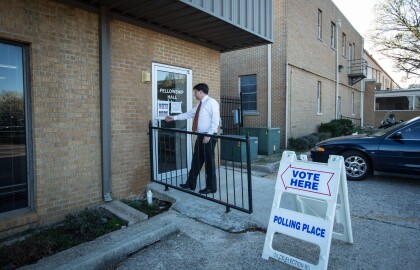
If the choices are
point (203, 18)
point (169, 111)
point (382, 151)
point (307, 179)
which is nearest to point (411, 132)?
point (382, 151)

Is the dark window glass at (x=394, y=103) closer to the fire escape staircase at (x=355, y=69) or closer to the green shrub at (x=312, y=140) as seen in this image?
the fire escape staircase at (x=355, y=69)

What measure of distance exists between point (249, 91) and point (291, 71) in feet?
6.61

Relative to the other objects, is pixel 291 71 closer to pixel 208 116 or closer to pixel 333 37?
pixel 333 37

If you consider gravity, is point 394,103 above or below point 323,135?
above

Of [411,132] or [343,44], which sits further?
[343,44]

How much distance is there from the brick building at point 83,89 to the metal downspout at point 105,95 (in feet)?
0.05

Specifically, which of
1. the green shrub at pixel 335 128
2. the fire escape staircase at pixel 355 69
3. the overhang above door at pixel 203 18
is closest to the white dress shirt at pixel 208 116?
the overhang above door at pixel 203 18

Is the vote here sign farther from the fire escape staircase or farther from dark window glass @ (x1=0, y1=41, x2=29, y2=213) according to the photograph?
the fire escape staircase

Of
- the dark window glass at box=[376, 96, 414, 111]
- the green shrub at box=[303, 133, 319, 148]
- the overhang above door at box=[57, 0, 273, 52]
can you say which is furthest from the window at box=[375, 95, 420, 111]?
the overhang above door at box=[57, 0, 273, 52]

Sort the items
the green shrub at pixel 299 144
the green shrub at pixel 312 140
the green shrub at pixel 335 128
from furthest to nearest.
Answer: the green shrub at pixel 335 128 → the green shrub at pixel 312 140 → the green shrub at pixel 299 144

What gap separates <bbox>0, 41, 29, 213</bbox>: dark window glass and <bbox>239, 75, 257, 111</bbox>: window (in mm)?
9695

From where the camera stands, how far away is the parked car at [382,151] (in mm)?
5668

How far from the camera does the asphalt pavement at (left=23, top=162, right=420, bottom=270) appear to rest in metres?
2.95

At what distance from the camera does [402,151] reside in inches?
225
